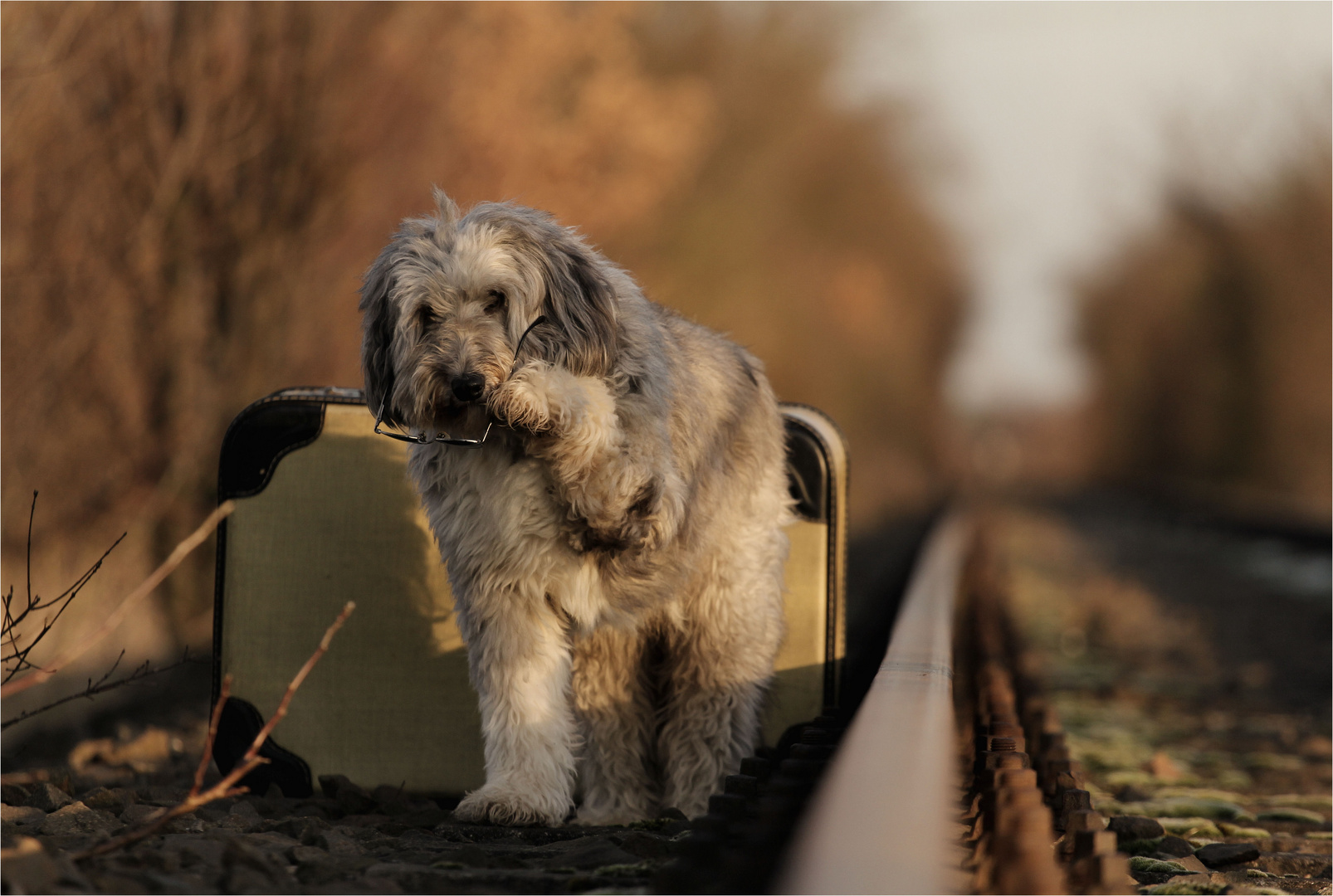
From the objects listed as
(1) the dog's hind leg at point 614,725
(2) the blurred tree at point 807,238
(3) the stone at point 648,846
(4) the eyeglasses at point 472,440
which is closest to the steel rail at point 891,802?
(3) the stone at point 648,846

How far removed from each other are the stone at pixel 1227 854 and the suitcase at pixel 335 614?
1363 millimetres

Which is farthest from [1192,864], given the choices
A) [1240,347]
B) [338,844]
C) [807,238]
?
[1240,347]

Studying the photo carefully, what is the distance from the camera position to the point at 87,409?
8430 mm

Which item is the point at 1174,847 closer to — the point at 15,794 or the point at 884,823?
the point at 884,823

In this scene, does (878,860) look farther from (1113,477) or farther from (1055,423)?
(1055,423)

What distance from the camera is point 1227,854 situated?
367 centimetres

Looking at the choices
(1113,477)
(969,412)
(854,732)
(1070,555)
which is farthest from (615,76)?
(969,412)

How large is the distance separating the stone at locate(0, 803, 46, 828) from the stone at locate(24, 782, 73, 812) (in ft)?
0.30

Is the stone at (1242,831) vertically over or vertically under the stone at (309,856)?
under

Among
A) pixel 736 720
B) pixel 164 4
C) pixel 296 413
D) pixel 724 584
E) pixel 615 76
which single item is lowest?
pixel 736 720

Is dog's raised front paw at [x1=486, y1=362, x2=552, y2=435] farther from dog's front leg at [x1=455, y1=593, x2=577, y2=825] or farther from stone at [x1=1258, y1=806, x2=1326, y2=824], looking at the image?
stone at [x1=1258, y1=806, x2=1326, y2=824]

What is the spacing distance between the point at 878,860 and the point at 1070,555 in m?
16.8

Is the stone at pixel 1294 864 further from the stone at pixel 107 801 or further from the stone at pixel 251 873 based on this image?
the stone at pixel 107 801

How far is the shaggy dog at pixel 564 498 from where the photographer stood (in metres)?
3.46
